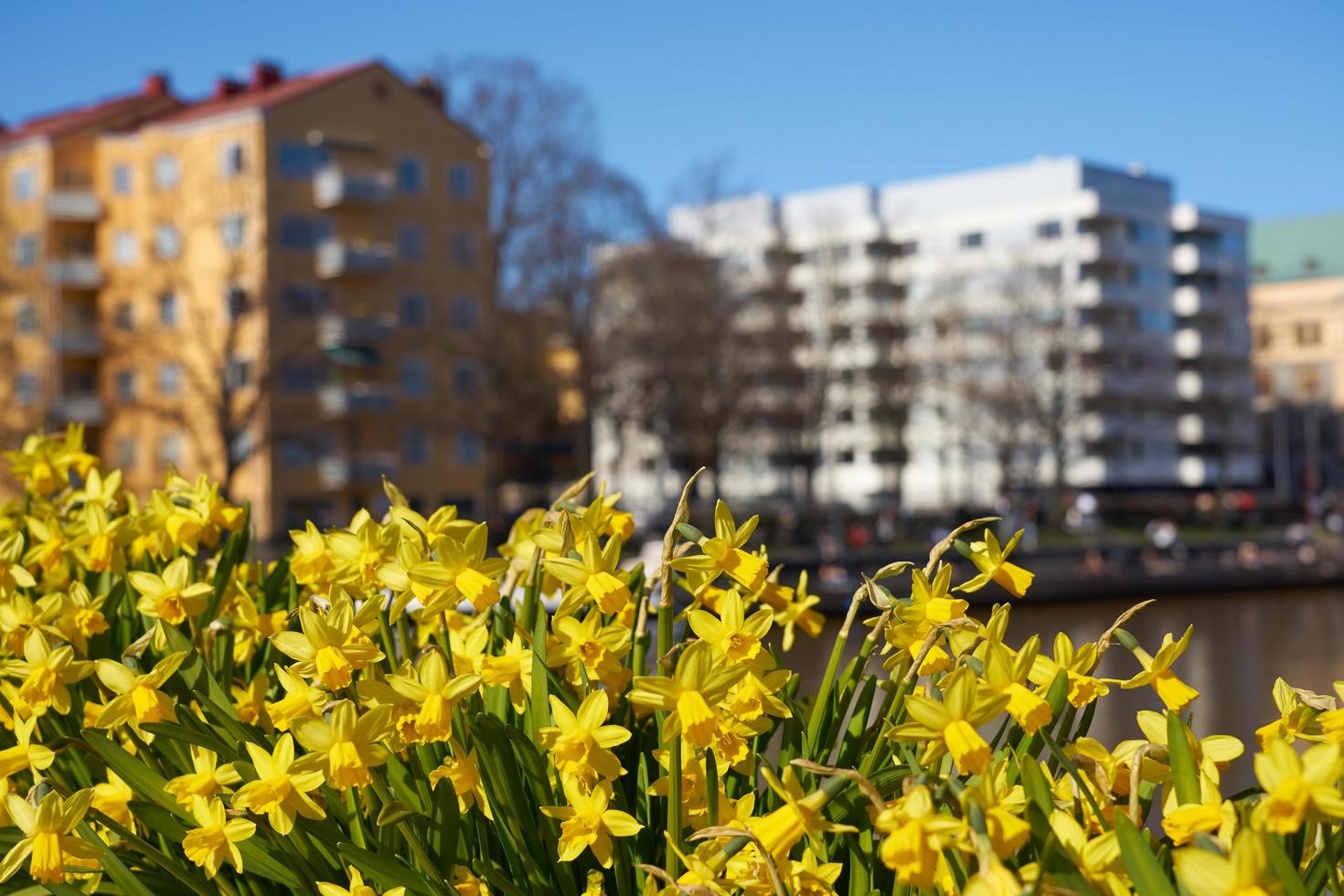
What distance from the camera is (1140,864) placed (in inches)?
65.6

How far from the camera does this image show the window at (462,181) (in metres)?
48.6

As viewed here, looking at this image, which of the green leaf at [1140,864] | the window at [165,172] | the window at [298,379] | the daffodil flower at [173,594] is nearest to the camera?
the green leaf at [1140,864]

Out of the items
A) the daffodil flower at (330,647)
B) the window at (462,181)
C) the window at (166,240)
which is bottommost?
the daffodil flower at (330,647)

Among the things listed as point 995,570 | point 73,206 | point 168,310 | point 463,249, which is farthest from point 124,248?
point 995,570

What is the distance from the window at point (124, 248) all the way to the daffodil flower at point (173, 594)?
1866 inches

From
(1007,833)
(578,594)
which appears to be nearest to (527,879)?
(578,594)

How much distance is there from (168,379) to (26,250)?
6078 millimetres

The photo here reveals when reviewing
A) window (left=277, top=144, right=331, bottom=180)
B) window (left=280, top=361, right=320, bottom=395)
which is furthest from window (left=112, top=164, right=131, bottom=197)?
window (left=280, top=361, right=320, bottom=395)

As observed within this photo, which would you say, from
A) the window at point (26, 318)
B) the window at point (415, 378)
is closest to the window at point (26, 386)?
the window at point (26, 318)

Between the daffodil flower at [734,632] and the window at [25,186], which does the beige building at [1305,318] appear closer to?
the window at [25,186]

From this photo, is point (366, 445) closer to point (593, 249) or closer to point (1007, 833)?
point (593, 249)

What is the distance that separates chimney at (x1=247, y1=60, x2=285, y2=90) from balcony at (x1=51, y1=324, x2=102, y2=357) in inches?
383

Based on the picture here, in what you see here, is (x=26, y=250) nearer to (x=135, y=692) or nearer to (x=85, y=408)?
(x=85, y=408)

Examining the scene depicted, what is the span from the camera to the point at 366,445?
46000mm
